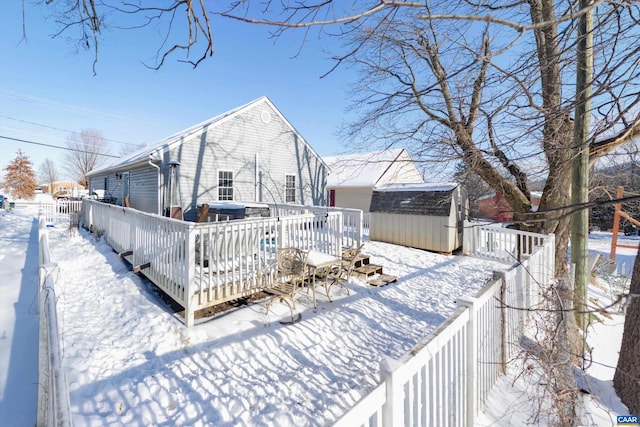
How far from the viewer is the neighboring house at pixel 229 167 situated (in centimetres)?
1004

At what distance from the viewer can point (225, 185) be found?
11406 millimetres

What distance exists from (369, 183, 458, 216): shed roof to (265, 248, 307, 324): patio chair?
5666mm

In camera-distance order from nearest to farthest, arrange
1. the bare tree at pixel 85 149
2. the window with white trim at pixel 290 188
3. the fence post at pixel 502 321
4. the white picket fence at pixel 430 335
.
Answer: the white picket fence at pixel 430 335 → the fence post at pixel 502 321 → the window with white trim at pixel 290 188 → the bare tree at pixel 85 149

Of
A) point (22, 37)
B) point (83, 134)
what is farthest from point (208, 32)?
point (83, 134)

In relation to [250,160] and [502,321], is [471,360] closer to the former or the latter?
[502,321]

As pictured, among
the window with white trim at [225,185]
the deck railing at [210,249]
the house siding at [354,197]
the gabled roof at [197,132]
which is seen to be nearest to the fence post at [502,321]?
the deck railing at [210,249]

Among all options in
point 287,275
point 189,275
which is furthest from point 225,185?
point 189,275

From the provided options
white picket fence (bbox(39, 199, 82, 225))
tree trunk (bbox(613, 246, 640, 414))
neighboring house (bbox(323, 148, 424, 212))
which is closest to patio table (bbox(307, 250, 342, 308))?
tree trunk (bbox(613, 246, 640, 414))

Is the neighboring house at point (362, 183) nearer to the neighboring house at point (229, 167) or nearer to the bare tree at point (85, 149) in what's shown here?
the neighboring house at point (229, 167)

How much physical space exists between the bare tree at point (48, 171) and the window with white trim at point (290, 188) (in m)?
60.0

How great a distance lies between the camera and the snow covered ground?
2566 mm

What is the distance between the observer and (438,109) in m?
6.84

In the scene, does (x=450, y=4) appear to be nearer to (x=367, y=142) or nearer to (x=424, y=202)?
(x=367, y=142)

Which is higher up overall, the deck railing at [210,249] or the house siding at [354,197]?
the house siding at [354,197]
